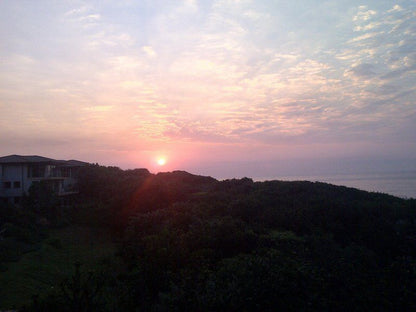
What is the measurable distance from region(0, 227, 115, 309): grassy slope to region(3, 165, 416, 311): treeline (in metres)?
0.95

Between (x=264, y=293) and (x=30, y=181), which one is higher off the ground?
(x=30, y=181)

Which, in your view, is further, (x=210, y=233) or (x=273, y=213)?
(x=273, y=213)

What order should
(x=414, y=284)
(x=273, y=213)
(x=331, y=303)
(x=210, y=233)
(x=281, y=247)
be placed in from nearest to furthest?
(x=331, y=303), (x=414, y=284), (x=281, y=247), (x=210, y=233), (x=273, y=213)

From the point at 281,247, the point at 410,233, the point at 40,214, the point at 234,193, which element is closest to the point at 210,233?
the point at 281,247

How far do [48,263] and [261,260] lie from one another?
11089 mm

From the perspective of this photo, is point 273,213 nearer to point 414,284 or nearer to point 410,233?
point 410,233

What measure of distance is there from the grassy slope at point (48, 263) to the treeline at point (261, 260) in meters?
0.95

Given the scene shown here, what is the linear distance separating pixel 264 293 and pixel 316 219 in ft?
31.3

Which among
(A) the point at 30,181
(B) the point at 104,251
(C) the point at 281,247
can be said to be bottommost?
(B) the point at 104,251

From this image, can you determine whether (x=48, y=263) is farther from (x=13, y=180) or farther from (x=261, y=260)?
(x=13, y=180)

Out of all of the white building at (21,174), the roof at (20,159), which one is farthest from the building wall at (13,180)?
the roof at (20,159)

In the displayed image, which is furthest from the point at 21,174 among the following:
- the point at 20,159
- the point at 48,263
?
the point at 48,263

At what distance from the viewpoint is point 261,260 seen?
22.3ft

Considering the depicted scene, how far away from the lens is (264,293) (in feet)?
18.0
